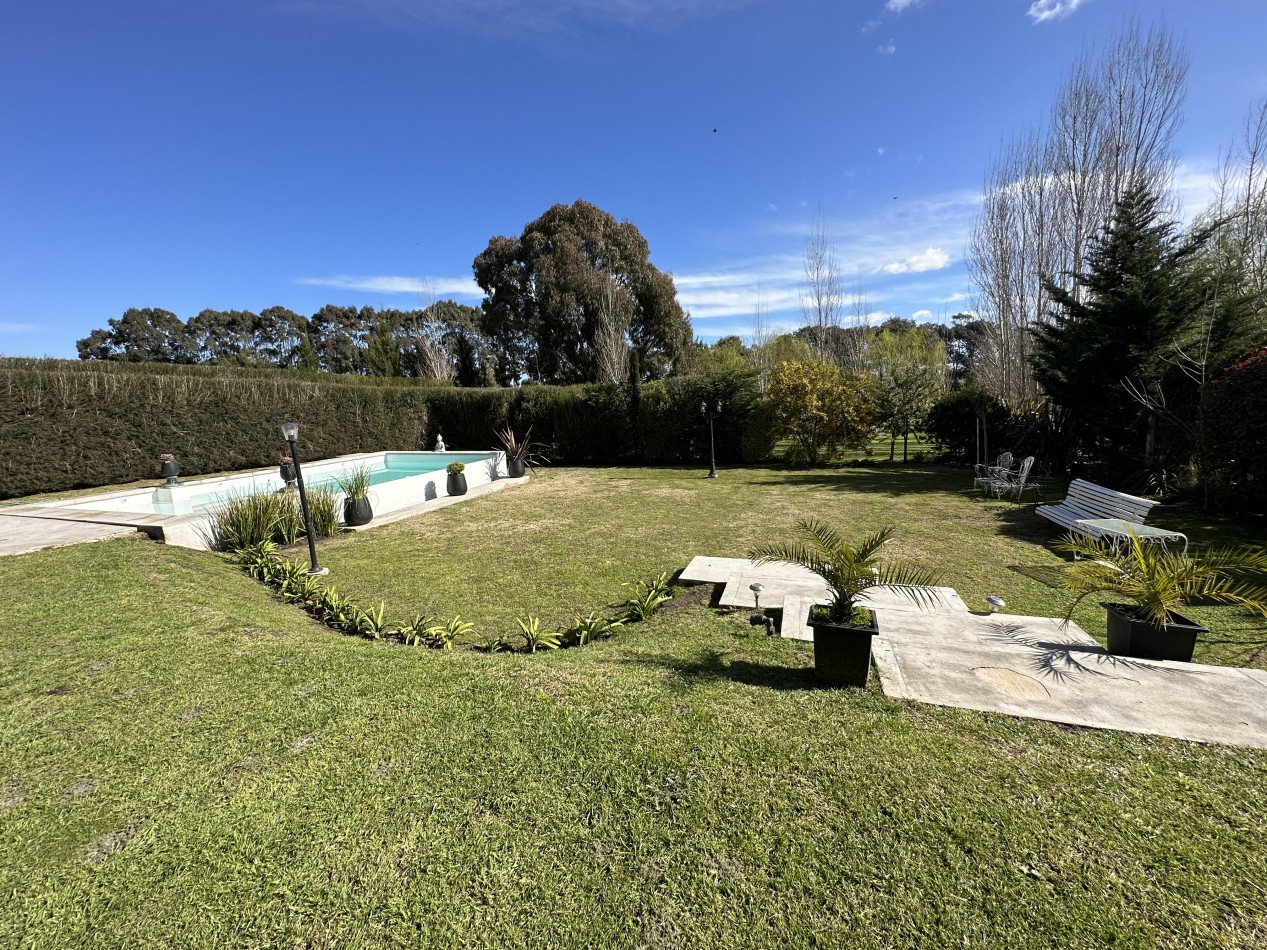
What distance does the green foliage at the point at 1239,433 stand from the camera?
644cm

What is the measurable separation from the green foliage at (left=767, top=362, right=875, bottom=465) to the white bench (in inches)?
251

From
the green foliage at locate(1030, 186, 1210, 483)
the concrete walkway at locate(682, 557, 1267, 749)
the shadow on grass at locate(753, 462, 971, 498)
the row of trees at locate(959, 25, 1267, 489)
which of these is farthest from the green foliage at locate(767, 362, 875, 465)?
the concrete walkway at locate(682, 557, 1267, 749)

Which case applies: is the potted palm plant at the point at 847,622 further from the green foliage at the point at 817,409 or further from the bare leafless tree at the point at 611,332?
the bare leafless tree at the point at 611,332

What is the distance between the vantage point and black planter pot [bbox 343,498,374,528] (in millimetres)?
8188

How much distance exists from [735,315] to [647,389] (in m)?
11.7

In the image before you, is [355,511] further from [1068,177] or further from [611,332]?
[1068,177]

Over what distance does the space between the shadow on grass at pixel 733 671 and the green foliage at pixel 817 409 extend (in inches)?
442

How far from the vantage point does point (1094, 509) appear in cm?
647

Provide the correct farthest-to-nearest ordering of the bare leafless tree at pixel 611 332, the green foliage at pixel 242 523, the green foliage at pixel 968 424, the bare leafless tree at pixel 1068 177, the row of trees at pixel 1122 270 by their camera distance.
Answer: the bare leafless tree at pixel 611 332 < the green foliage at pixel 968 424 < the bare leafless tree at pixel 1068 177 < the row of trees at pixel 1122 270 < the green foliage at pixel 242 523

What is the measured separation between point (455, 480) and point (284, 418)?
7647 mm

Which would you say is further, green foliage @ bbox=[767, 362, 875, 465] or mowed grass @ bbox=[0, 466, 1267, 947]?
green foliage @ bbox=[767, 362, 875, 465]

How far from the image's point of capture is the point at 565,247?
25297 mm

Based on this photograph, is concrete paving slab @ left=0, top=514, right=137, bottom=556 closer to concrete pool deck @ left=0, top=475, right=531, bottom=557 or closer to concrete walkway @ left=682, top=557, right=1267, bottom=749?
concrete pool deck @ left=0, top=475, right=531, bottom=557

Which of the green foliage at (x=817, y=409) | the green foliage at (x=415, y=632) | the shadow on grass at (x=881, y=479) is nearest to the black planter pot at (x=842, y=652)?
the green foliage at (x=415, y=632)
